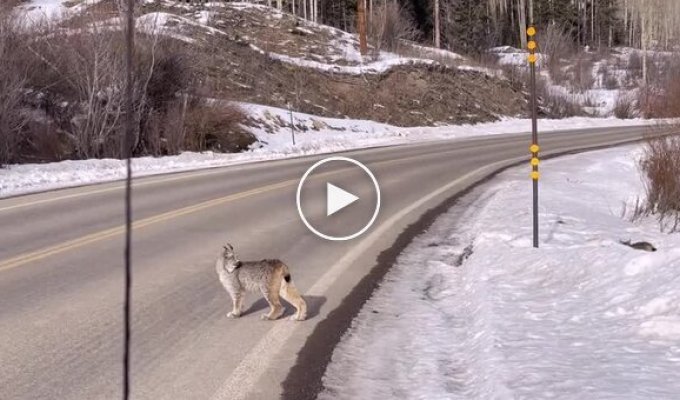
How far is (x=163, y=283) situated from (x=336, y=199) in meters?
6.90

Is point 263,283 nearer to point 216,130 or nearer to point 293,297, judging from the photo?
point 293,297

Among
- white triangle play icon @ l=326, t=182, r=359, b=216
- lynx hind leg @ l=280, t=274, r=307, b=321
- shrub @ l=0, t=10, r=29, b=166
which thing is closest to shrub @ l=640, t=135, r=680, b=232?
white triangle play icon @ l=326, t=182, r=359, b=216

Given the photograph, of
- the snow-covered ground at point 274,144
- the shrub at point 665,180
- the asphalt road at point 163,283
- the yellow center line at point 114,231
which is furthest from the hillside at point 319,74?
the shrub at point 665,180

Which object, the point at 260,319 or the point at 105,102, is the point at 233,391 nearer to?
the point at 260,319

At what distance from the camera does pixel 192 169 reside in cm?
1836

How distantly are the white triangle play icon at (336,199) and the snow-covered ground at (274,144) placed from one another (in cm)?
521

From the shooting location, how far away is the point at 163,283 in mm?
6953

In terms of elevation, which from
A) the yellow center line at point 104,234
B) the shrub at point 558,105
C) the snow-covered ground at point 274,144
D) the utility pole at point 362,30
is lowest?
the yellow center line at point 104,234

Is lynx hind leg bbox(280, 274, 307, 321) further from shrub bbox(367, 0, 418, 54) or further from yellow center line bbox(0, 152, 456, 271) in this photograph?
shrub bbox(367, 0, 418, 54)

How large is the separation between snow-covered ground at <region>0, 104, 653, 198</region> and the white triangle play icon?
17.1 feet

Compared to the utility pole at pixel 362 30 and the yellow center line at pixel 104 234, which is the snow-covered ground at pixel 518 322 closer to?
the yellow center line at pixel 104 234
